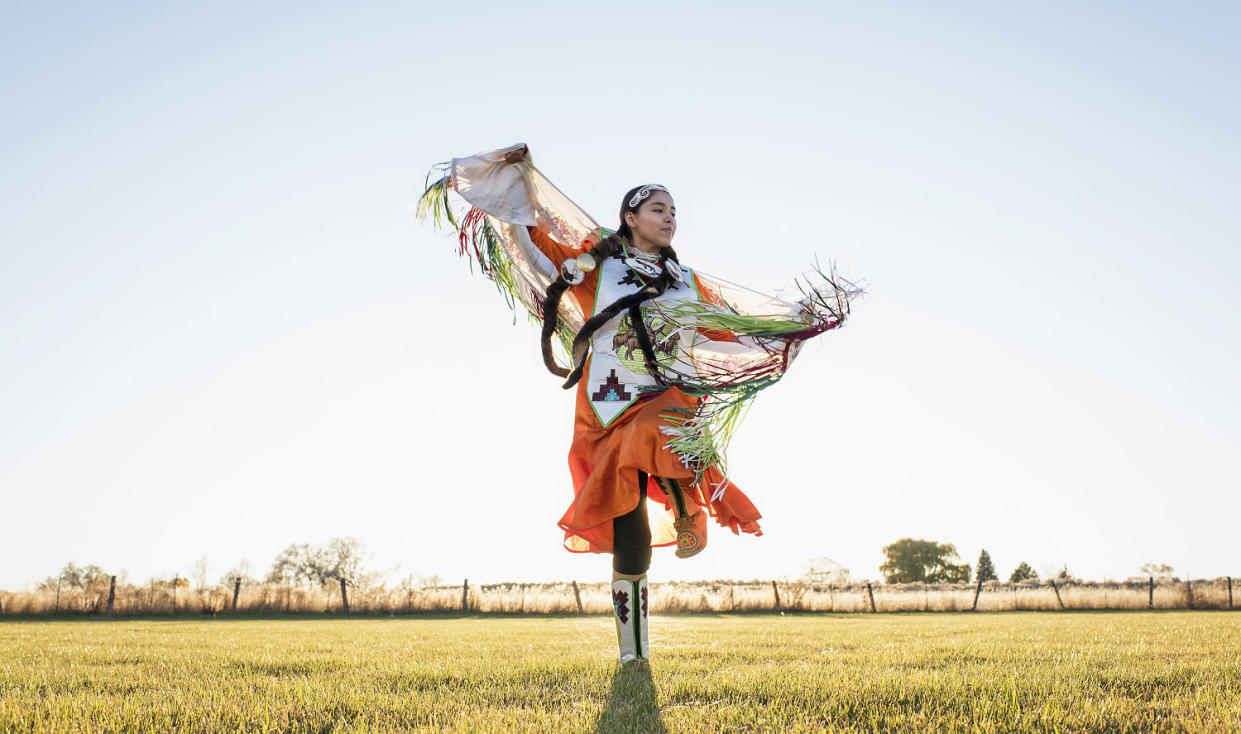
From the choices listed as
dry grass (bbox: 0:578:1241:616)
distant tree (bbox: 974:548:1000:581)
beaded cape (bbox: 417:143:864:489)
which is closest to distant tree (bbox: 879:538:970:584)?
distant tree (bbox: 974:548:1000:581)

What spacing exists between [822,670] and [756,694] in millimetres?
624

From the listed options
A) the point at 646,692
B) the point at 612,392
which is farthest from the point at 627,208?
the point at 646,692

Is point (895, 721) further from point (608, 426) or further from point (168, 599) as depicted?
point (168, 599)

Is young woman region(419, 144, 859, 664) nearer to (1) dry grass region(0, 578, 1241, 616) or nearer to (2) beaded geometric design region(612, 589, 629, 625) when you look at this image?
(2) beaded geometric design region(612, 589, 629, 625)

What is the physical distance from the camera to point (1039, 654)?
3.73 meters

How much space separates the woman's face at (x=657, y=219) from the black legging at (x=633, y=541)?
1.22m

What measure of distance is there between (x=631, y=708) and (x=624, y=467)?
120cm

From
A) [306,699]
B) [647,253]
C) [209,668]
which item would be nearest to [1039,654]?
[647,253]

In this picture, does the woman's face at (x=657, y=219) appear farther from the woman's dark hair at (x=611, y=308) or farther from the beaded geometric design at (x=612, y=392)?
the beaded geometric design at (x=612, y=392)

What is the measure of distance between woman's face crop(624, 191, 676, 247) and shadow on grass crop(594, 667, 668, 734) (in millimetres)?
2048

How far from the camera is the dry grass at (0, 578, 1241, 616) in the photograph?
21344mm

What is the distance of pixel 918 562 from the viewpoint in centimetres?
5262

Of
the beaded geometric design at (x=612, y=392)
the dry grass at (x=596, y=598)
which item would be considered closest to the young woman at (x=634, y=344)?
the beaded geometric design at (x=612, y=392)

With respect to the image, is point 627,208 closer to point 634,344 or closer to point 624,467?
point 634,344
